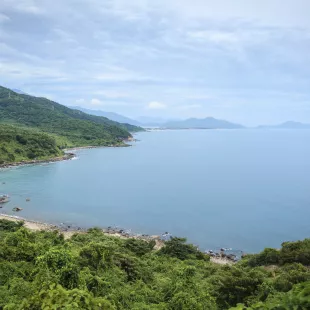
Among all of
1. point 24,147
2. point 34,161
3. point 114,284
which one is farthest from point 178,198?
point 24,147

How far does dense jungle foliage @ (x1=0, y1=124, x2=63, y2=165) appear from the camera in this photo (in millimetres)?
99188

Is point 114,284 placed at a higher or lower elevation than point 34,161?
higher

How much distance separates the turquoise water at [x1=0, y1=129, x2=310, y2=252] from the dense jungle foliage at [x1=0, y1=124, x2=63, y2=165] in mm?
7560

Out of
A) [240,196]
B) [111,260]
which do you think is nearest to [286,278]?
[111,260]

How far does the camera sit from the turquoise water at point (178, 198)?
4953 cm

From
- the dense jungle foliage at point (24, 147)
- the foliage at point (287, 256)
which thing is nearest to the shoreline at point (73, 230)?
the foliage at point (287, 256)

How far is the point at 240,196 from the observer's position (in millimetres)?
70312

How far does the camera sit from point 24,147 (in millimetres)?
106438

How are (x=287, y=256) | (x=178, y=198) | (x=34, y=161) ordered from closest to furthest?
(x=287, y=256), (x=178, y=198), (x=34, y=161)

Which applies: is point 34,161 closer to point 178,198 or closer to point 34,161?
point 34,161

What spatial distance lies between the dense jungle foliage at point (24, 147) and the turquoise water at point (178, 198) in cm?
756

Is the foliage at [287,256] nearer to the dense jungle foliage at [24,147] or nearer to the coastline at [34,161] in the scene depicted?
the coastline at [34,161]

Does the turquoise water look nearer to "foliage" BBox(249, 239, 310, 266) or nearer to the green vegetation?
"foliage" BBox(249, 239, 310, 266)

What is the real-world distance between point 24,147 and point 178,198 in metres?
62.7
